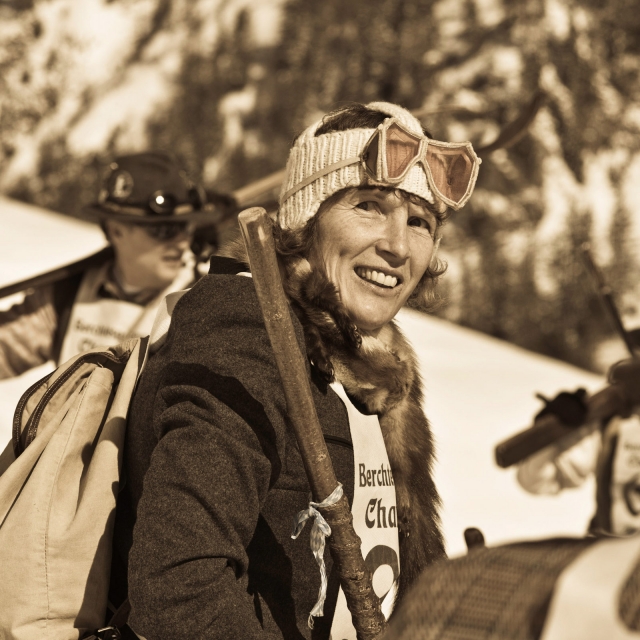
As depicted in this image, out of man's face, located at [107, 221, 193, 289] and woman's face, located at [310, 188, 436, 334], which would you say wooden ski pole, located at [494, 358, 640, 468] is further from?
man's face, located at [107, 221, 193, 289]

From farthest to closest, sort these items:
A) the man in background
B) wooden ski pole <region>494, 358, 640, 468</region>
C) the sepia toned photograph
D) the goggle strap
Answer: the man in background < wooden ski pole <region>494, 358, 640, 468</region> < the goggle strap < the sepia toned photograph

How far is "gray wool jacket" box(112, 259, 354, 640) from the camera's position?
1252mm

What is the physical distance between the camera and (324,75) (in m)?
9.47

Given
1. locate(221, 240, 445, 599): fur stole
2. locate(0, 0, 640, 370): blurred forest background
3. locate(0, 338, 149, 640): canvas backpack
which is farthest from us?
Answer: locate(0, 0, 640, 370): blurred forest background

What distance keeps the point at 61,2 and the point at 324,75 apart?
333 centimetres

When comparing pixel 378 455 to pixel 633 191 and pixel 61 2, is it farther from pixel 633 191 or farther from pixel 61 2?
pixel 61 2

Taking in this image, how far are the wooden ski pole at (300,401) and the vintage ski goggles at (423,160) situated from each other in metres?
0.38

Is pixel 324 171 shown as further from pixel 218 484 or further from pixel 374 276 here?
pixel 218 484

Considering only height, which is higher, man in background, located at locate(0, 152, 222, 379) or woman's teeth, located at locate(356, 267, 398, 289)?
man in background, located at locate(0, 152, 222, 379)

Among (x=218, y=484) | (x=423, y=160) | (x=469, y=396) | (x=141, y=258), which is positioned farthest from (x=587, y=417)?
(x=469, y=396)

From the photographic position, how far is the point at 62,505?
1.45 m

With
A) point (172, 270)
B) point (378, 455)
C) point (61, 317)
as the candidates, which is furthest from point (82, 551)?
point (172, 270)

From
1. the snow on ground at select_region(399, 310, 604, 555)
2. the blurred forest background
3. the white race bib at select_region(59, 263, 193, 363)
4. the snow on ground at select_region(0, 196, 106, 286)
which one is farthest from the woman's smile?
the blurred forest background

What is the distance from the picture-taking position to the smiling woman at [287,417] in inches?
49.7
